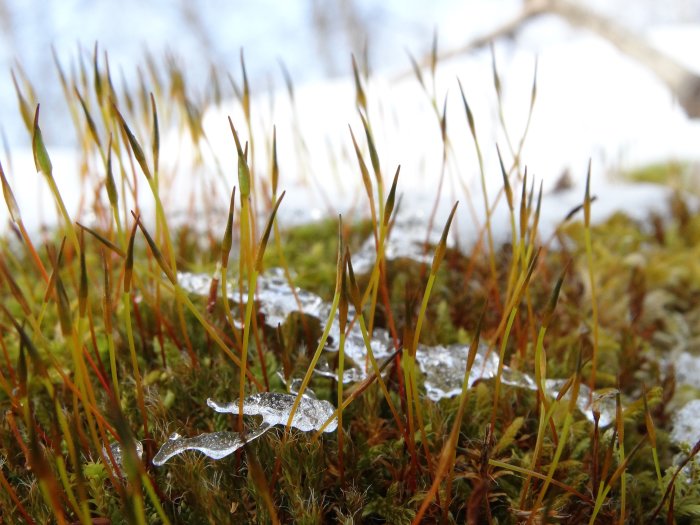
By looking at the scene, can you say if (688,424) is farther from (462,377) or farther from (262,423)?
(262,423)

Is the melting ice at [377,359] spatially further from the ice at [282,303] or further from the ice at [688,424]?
the ice at [688,424]

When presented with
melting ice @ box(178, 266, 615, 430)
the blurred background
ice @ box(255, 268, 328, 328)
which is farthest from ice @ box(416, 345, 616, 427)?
the blurred background

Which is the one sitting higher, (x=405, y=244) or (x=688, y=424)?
(x=405, y=244)

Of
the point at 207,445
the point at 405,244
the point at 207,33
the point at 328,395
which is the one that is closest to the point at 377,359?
the point at 328,395

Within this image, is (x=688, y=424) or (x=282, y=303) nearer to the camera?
(x=688, y=424)

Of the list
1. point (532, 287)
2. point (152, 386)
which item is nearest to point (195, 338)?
point (152, 386)

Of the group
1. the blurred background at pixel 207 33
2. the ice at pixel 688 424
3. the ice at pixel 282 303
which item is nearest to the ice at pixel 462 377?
the ice at pixel 688 424

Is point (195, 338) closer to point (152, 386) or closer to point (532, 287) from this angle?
point (152, 386)
